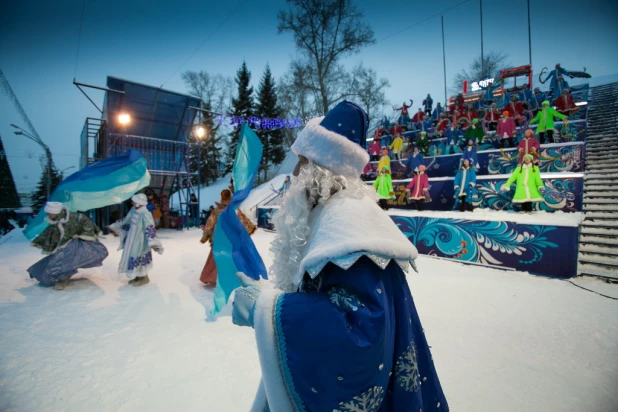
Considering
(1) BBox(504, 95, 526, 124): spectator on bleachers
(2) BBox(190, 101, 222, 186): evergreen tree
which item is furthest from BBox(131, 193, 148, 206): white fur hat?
(2) BBox(190, 101, 222, 186): evergreen tree

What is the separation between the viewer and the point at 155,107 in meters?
11.5

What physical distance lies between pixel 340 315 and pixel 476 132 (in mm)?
12504

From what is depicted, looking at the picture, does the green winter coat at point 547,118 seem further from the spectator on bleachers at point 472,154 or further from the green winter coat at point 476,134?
the spectator on bleachers at point 472,154

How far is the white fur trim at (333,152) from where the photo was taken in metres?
1.21

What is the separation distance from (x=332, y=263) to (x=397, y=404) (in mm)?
561

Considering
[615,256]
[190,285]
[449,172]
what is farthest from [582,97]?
[190,285]

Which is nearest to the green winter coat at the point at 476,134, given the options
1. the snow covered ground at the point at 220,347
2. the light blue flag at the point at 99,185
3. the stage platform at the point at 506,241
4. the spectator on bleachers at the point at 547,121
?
the spectator on bleachers at the point at 547,121

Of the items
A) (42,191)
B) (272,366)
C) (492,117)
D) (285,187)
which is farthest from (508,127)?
(42,191)

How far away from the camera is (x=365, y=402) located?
0.90m

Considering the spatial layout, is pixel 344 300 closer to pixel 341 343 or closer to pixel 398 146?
pixel 341 343

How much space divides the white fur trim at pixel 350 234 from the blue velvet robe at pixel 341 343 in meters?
0.08

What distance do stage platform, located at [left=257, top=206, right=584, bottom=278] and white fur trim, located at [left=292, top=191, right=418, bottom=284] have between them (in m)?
3.27

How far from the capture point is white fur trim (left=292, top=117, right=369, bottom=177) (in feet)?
3.96

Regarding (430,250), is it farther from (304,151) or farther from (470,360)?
(304,151)
